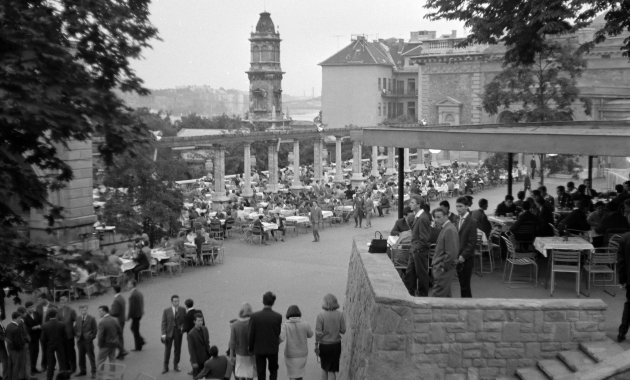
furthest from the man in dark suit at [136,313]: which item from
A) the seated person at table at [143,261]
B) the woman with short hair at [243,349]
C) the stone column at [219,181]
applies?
the stone column at [219,181]

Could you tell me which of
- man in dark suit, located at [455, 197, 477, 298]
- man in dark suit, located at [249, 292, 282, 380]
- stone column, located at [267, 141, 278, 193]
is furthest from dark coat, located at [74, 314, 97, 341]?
stone column, located at [267, 141, 278, 193]

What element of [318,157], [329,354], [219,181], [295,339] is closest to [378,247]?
[329,354]

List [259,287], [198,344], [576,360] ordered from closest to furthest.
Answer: [576,360] → [198,344] → [259,287]

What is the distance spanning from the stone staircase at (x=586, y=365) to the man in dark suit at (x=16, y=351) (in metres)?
7.69

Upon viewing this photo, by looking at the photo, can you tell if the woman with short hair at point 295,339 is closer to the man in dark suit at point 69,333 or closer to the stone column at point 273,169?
the man in dark suit at point 69,333

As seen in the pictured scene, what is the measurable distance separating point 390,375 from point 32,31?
5410 millimetres

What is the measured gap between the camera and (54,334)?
12.9m

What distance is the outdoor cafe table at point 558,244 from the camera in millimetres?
10953

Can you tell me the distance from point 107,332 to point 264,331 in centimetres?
351

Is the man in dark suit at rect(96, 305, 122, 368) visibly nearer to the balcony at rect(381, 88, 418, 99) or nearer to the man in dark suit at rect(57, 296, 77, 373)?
the man in dark suit at rect(57, 296, 77, 373)

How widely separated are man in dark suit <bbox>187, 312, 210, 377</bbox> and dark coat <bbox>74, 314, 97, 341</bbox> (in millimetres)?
2046

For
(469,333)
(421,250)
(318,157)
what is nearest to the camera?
(469,333)

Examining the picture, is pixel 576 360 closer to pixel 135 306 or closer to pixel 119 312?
pixel 119 312

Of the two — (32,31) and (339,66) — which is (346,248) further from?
(339,66)
